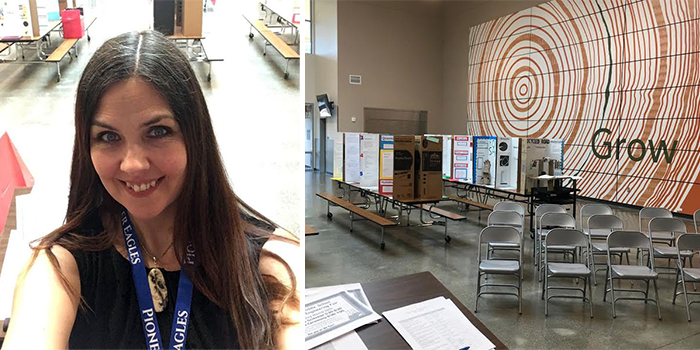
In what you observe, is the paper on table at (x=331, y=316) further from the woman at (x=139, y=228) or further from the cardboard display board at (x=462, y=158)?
the cardboard display board at (x=462, y=158)

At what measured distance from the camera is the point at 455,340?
180cm

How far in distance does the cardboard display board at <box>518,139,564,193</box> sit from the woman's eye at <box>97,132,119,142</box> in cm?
698

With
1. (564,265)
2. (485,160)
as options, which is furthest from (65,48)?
(485,160)

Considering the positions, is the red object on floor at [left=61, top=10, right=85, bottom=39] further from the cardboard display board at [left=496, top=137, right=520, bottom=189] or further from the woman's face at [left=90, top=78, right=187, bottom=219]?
the cardboard display board at [left=496, top=137, right=520, bottom=189]

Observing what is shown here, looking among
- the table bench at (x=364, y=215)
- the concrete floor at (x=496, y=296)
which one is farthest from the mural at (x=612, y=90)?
the table bench at (x=364, y=215)

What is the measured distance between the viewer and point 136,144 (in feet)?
3.12

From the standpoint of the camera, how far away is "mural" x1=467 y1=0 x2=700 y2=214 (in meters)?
8.48

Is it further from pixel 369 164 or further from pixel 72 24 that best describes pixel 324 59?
pixel 72 24

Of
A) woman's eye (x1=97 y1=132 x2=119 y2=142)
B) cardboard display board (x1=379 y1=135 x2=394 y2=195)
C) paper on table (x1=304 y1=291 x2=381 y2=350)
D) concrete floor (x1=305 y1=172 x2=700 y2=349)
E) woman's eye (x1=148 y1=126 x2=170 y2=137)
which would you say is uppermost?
woman's eye (x1=148 y1=126 x2=170 y2=137)

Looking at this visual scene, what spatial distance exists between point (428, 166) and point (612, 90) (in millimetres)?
5767

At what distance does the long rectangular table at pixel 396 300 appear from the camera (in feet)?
5.83

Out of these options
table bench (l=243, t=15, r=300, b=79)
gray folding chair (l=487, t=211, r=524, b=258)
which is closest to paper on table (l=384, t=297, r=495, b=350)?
table bench (l=243, t=15, r=300, b=79)

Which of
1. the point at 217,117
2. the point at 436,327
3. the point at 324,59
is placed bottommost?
the point at 436,327

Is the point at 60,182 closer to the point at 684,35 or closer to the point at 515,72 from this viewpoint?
the point at 684,35
